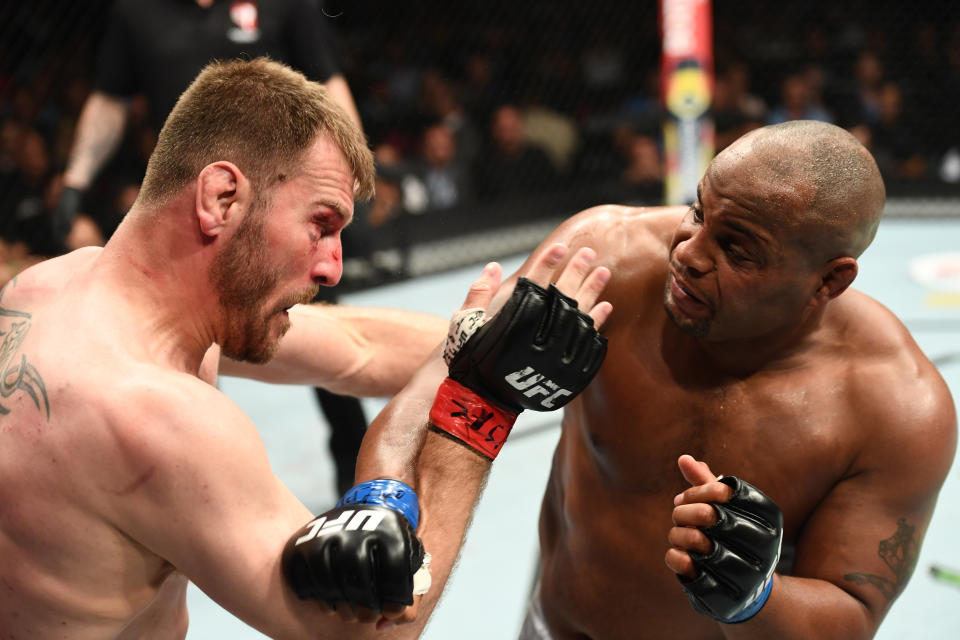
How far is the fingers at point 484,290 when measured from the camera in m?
1.49

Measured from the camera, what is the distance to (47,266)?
55.4 inches

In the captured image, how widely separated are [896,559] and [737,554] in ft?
1.09

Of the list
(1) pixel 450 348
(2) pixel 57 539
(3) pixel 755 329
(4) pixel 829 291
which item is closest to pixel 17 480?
(2) pixel 57 539

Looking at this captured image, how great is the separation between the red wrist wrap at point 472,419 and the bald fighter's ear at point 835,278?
49 centimetres

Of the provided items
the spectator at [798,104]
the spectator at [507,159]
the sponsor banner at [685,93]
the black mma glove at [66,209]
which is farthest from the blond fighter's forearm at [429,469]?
the spectator at [798,104]

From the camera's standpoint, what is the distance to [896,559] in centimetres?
142

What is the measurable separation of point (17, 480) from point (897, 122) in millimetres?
7295

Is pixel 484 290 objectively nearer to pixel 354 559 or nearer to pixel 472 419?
pixel 472 419

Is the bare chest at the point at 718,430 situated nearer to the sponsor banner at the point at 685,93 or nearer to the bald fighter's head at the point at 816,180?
the bald fighter's head at the point at 816,180

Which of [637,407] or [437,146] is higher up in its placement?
[637,407]

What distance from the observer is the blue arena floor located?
2383mm

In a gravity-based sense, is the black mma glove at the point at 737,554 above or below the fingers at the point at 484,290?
below

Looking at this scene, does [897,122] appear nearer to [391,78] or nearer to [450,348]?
[391,78]

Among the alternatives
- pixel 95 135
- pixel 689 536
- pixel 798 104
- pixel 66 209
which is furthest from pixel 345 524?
pixel 798 104
